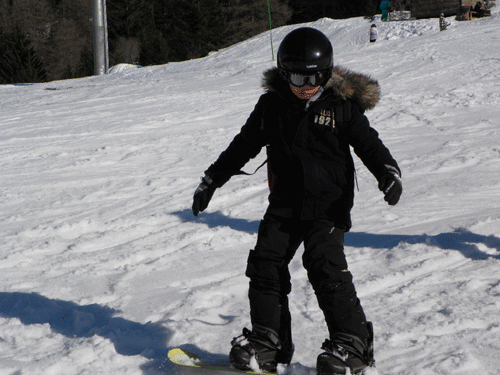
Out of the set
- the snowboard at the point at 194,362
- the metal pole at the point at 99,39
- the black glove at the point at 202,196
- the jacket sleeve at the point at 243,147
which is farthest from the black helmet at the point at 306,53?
the metal pole at the point at 99,39

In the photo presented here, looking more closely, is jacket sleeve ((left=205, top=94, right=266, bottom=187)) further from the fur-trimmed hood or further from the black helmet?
the black helmet

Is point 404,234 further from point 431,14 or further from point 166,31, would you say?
point 166,31

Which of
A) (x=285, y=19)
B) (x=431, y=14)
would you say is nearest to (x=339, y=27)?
Answer: (x=431, y=14)

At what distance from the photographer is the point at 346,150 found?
2182 millimetres

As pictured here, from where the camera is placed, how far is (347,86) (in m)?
2.16

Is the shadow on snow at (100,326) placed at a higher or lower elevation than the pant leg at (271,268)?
lower

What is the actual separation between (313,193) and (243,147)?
412mm

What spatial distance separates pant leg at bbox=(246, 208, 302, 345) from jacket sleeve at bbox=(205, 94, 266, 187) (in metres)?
0.32

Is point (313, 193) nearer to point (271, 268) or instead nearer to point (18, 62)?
point (271, 268)

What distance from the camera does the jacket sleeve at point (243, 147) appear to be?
7.43ft

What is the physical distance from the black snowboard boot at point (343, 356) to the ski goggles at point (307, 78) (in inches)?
39.2

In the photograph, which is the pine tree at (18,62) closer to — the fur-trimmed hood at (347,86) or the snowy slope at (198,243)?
the snowy slope at (198,243)

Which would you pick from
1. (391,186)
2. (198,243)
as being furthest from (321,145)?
(198,243)

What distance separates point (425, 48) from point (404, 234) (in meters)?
11.8
